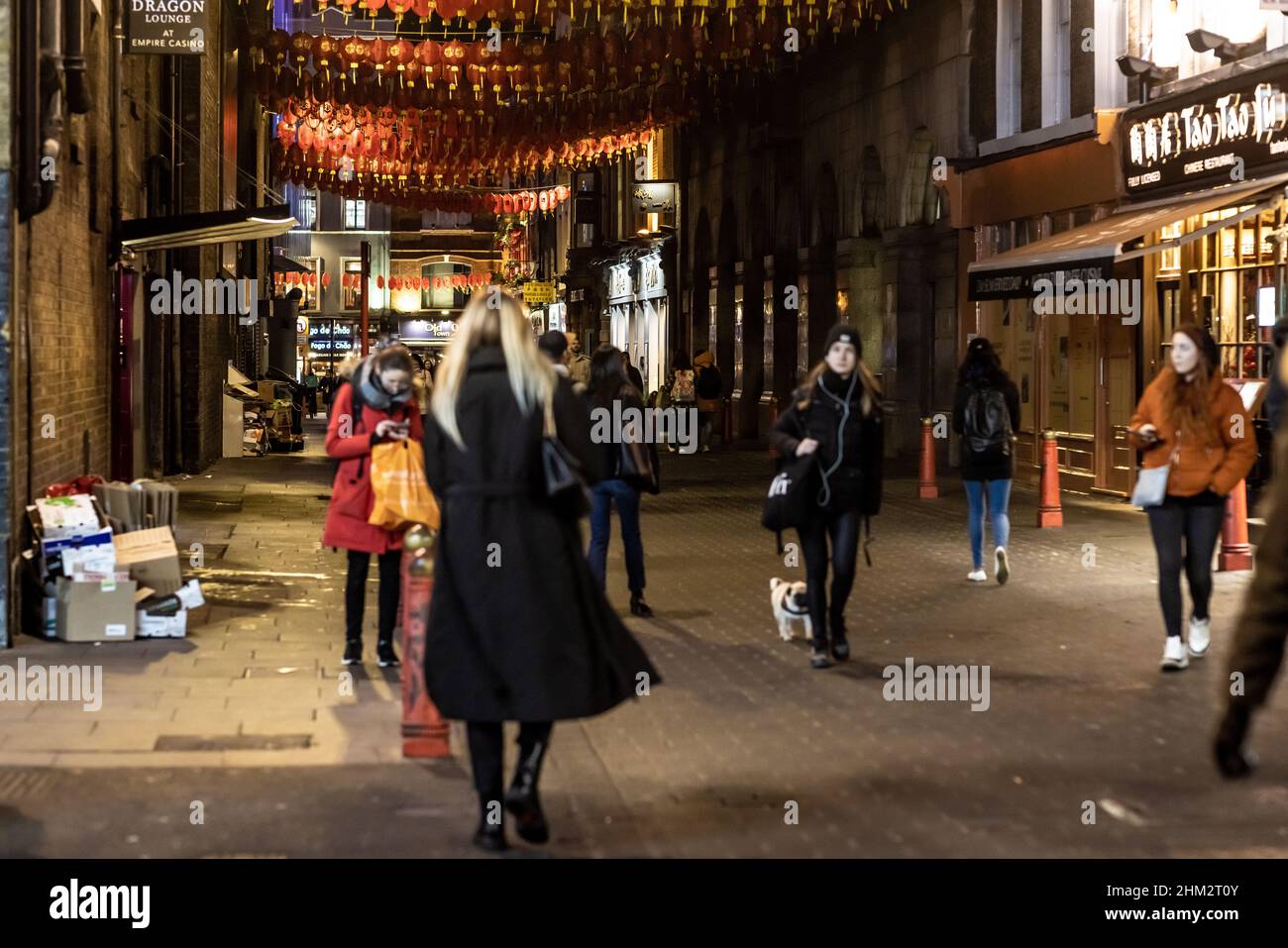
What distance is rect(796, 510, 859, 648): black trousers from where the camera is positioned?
1098 centimetres

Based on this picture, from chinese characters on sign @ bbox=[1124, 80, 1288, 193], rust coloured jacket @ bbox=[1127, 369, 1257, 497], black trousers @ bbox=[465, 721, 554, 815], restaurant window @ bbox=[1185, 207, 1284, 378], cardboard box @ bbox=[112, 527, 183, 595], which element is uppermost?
chinese characters on sign @ bbox=[1124, 80, 1288, 193]

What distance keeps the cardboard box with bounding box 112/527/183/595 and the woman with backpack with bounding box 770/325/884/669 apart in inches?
157

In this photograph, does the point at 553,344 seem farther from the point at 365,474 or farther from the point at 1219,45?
the point at 1219,45

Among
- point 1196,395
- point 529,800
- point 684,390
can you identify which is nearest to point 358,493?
point 529,800

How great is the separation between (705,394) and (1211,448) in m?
25.8

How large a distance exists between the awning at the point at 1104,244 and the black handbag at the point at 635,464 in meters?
6.79

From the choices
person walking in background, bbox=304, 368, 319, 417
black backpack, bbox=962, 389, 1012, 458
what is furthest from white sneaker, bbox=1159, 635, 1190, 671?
person walking in background, bbox=304, 368, 319, 417

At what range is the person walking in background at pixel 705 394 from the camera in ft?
117

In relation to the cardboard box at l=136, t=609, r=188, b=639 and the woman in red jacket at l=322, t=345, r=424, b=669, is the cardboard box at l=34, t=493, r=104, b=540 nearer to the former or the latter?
the cardboard box at l=136, t=609, r=188, b=639

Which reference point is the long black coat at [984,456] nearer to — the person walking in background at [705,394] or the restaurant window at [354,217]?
the person walking in background at [705,394]

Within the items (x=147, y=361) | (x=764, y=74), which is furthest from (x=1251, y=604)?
(x=764, y=74)

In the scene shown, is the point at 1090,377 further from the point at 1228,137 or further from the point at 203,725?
the point at 203,725

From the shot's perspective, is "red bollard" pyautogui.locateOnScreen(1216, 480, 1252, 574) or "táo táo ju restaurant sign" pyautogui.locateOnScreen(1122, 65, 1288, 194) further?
"táo táo ju restaurant sign" pyautogui.locateOnScreen(1122, 65, 1288, 194)

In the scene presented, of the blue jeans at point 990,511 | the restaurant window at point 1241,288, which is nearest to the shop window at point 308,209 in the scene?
the restaurant window at point 1241,288
